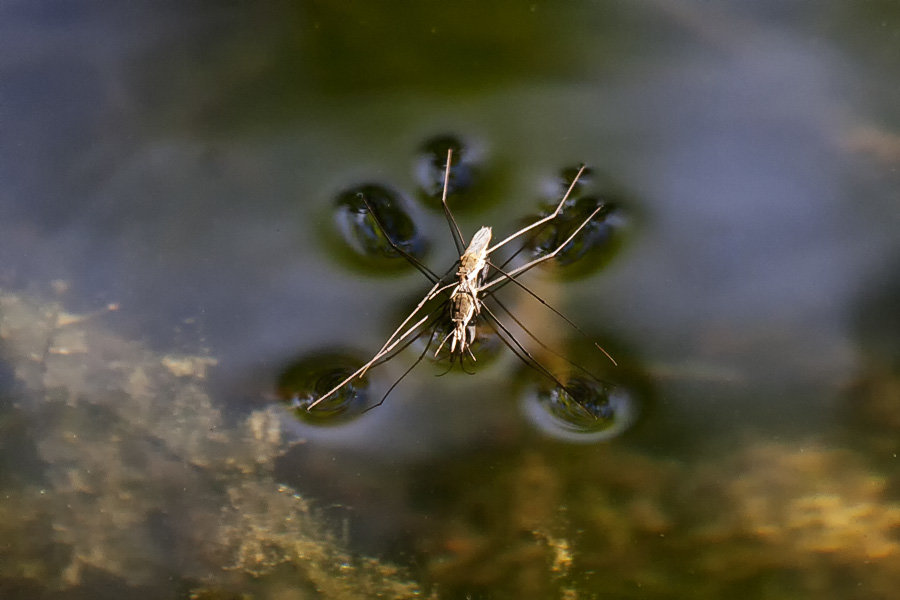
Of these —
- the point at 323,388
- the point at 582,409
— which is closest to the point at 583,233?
the point at 582,409

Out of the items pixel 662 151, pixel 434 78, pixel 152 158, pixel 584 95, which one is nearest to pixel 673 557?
pixel 662 151

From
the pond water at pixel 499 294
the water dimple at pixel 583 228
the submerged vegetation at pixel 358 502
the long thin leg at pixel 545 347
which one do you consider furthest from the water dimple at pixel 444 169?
the submerged vegetation at pixel 358 502

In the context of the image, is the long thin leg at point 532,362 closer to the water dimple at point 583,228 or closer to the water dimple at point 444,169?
the water dimple at point 583,228

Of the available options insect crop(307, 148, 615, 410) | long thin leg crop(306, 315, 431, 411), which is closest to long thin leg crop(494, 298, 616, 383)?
insect crop(307, 148, 615, 410)

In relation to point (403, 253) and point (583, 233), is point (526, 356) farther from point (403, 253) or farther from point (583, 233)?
point (403, 253)

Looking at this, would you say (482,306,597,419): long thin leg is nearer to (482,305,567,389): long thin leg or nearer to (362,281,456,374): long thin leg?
(482,305,567,389): long thin leg

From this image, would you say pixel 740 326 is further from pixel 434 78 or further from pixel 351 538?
pixel 351 538
